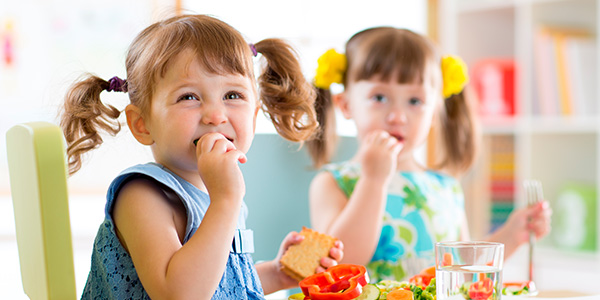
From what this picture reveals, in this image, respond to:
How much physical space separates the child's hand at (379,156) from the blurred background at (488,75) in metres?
0.73

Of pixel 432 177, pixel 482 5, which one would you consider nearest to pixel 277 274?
pixel 432 177

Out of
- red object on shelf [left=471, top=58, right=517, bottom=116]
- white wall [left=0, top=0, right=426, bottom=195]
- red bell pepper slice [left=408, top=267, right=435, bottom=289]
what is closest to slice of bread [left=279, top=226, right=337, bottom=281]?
red bell pepper slice [left=408, top=267, right=435, bottom=289]

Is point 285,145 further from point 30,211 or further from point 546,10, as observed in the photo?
point 546,10

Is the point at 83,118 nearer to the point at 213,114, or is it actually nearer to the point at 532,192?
the point at 213,114

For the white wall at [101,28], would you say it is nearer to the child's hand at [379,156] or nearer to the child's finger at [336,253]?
the child's hand at [379,156]

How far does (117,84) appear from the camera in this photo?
0.93 m

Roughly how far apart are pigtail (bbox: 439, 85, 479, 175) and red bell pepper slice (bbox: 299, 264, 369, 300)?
1.03 metres

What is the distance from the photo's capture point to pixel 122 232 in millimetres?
814

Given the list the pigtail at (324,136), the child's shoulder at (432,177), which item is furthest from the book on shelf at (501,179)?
the pigtail at (324,136)

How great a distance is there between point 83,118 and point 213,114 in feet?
0.60

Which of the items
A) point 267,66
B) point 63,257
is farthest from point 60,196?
point 267,66

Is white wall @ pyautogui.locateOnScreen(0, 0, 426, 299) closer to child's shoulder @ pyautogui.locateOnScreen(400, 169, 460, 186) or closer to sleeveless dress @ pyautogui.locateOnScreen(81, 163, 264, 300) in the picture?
child's shoulder @ pyautogui.locateOnScreen(400, 169, 460, 186)

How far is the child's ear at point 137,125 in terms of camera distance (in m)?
0.90

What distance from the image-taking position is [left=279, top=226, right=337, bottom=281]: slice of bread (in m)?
0.96
